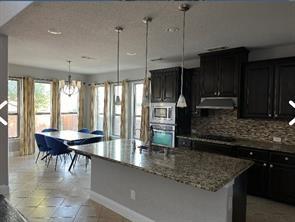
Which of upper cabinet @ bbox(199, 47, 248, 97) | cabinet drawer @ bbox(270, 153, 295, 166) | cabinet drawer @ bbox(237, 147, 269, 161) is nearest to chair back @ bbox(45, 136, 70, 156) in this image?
upper cabinet @ bbox(199, 47, 248, 97)

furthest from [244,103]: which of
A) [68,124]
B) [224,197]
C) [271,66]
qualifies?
[68,124]

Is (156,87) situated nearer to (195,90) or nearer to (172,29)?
(195,90)

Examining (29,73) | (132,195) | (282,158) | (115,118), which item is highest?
(29,73)

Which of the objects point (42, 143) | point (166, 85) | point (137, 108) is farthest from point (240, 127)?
point (42, 143)

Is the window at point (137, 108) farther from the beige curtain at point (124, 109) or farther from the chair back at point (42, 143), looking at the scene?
the chair back at point (42, 143)

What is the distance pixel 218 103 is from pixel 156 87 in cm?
162

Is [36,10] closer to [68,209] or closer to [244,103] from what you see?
[68,209]

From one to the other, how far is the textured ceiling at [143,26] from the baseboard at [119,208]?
2.49 m

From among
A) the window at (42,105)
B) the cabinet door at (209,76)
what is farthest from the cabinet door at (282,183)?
the window at (42,105)

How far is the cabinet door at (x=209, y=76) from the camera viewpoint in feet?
14.5

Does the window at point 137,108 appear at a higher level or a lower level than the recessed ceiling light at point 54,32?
lower

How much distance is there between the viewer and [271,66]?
3.82 m

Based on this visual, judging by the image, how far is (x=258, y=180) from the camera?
148 inches

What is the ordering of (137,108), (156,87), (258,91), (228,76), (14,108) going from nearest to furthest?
(258,91) < (228,76) < (156,87) < (14,108) < (137,108)
